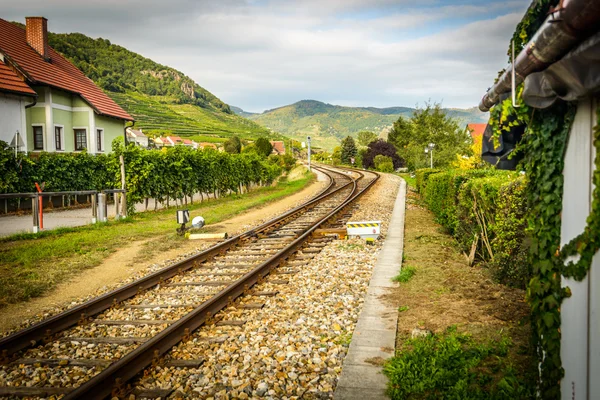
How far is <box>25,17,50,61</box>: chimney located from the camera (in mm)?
30906

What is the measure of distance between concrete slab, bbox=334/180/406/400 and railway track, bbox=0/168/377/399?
164cm

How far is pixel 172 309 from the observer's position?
23.4ft

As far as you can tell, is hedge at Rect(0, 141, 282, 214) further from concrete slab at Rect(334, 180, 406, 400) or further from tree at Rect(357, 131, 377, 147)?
tree at Rect(357, 131, 377, 147)

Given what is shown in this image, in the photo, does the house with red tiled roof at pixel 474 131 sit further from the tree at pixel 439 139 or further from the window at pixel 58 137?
the window at pixel 58 137

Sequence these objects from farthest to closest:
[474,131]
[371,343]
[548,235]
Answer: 1. [474,131]
2. [371,343]
3. [548,235]

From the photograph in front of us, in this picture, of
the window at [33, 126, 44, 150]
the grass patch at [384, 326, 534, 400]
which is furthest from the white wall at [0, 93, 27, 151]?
the grass patch at [384, 326, 534, 400]

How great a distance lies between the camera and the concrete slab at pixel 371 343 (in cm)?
444

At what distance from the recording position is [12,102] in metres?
24.5

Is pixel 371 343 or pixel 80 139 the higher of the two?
pixel 80 139

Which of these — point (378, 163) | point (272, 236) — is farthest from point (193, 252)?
point (378, 163)

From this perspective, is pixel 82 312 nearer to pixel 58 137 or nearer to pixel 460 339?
pixel 460 339

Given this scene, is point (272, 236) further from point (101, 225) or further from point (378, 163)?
point (378, 163)

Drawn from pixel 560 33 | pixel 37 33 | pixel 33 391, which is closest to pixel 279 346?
pixel 33 391

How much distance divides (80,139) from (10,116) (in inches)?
324
